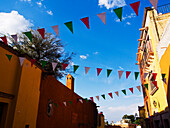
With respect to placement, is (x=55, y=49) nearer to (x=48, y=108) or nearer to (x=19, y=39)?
(x=19, y=39)

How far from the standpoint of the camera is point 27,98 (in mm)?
6555

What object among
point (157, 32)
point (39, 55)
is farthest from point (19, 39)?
point (157, 32)

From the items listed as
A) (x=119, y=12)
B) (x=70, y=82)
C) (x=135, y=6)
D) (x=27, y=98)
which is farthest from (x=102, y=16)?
(x=70, y=82)

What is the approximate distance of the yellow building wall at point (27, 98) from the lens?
5.97m

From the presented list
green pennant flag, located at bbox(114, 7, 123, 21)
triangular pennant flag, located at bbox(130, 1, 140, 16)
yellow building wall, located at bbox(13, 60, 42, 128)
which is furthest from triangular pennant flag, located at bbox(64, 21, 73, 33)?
yellow building wall, located at bbox(13, 60, 42, 128)

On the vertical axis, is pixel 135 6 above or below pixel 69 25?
above

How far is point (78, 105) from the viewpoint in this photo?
14.4 m

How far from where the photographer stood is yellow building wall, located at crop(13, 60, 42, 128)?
5974 mm

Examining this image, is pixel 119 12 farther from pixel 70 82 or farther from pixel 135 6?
pixel 70 82

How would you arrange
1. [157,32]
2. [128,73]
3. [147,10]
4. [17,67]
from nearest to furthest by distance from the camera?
[17,67]
[128,73]
[157,32]
[147,10]

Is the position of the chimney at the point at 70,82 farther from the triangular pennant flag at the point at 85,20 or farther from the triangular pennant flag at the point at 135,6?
the triangular pennant flag at the point at 135,6

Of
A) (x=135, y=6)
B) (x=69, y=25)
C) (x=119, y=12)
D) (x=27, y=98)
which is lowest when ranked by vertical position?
(x=27, y=98)

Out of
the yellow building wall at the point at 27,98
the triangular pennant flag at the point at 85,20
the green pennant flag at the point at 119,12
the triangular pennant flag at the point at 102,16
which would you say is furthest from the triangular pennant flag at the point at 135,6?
the yellow building wall at the point at 27,98

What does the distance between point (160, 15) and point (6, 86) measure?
389 inches
